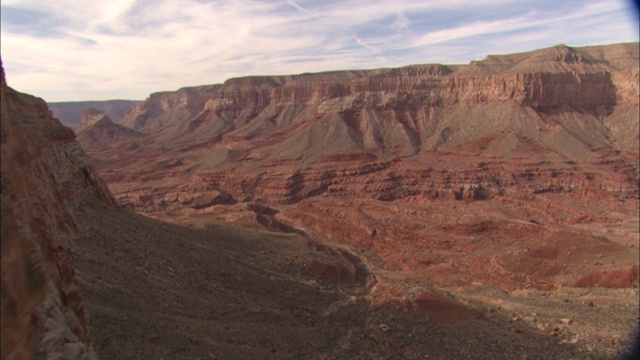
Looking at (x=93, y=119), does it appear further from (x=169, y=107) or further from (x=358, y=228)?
(x=358, y=228)

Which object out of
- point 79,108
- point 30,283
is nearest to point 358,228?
point 30,283

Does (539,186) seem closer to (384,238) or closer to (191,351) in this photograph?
(384,238)

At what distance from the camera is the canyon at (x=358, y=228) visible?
12.2 m

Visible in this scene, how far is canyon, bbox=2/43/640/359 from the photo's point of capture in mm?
12195

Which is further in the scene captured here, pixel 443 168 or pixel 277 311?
pixel 443 168

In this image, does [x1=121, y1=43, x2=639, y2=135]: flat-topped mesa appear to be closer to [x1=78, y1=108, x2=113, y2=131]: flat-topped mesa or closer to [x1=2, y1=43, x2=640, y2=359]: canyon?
[x1=2, y1=43, x2=640, y2=359]: canyon

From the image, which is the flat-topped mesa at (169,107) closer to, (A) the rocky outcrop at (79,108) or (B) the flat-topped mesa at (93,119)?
(A) the rocky outcrop at (79,108)

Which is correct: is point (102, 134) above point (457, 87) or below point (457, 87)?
below

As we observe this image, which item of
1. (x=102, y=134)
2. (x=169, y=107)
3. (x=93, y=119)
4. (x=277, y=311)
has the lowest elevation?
(x=277, y=311)

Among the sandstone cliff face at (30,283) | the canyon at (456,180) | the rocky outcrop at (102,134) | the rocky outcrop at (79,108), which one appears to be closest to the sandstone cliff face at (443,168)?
the canyon at (456,180)

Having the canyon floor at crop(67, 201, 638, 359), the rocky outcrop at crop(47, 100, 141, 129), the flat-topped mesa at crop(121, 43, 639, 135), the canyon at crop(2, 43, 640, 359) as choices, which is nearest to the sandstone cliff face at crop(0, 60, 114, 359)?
the canyon at crop(2, 43, 640, 359)

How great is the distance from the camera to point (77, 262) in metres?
14.1

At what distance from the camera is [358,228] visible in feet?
126

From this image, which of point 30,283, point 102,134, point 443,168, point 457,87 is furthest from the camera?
point 102,134
